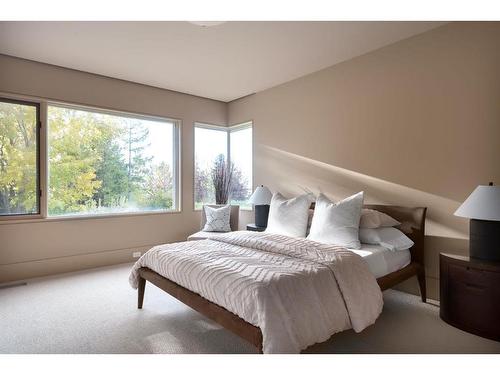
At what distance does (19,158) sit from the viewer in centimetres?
361

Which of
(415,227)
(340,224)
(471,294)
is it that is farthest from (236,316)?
(415,227)

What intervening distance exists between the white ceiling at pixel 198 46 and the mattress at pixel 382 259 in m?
2.15

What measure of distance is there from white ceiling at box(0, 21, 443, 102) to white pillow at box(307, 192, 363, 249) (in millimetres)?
1711

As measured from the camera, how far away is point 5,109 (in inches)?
140

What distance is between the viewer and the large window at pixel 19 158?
11.6 ft

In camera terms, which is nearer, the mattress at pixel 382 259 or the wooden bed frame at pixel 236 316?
the wooden bed frame at pixel 236 316

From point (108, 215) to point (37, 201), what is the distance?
867 millimetres

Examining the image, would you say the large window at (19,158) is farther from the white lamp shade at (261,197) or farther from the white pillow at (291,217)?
the white pillow at (291,217)

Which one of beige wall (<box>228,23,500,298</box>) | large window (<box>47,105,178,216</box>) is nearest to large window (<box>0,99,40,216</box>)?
large window (<box>47,105,178,216</box>)

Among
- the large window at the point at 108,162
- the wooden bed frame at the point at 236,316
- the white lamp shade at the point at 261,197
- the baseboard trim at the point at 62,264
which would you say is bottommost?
the baseboard trim at the point at 62,264

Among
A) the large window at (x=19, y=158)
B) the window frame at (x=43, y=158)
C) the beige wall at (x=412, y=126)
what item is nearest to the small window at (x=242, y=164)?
the beige wall at (x=412, y=126)

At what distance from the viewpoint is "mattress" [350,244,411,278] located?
2500mm
